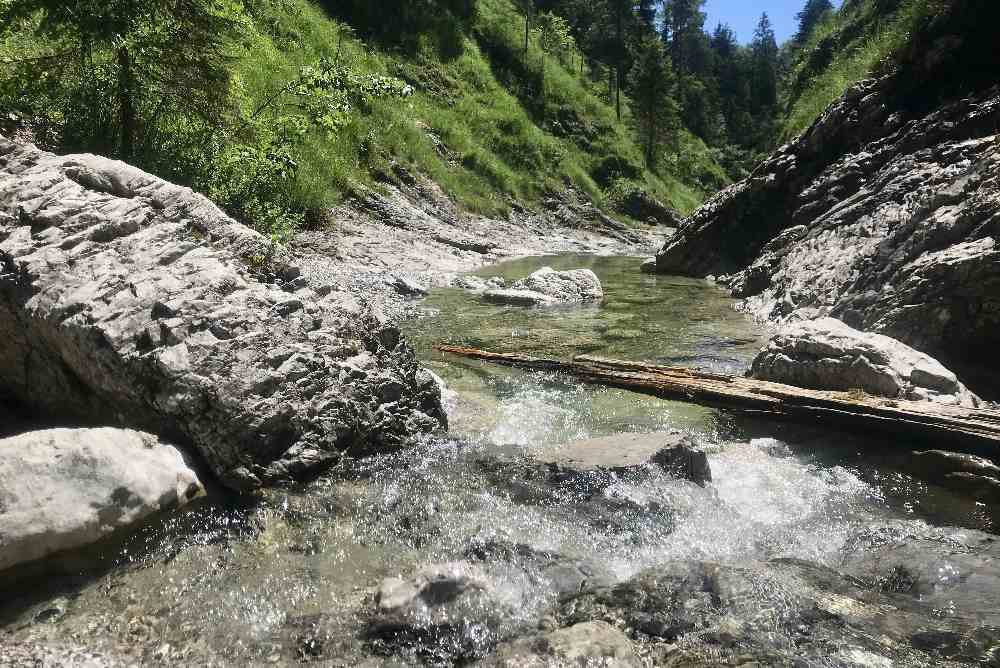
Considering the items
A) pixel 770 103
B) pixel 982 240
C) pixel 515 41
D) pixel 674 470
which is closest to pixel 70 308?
pixel 674 470

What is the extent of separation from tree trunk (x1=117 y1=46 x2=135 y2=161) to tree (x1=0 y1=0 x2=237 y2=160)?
0.01 metres

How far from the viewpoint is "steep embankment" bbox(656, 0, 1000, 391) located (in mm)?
8195

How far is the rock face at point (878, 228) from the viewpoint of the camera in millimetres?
8117

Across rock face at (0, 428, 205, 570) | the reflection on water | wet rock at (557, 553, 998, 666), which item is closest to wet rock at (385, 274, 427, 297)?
the reflection on water

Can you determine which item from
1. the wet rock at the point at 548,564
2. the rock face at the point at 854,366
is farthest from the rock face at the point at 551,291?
the wet rock at the point at 548,564

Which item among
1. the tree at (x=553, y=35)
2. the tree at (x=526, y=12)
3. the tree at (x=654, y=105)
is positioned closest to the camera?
the tree at (x=526, y=12)

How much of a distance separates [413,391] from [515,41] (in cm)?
4905

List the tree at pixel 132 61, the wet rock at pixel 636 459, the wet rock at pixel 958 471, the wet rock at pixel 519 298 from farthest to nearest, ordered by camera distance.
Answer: the wet rock at pixel 519 298
the tree at pixel 132 61
the wet rock at pixel 636 459
the wet rock at pixel 958 471

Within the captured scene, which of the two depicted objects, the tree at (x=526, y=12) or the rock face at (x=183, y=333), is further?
the tree at (x=526, y=12)

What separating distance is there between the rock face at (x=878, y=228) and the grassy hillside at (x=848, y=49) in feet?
6.21

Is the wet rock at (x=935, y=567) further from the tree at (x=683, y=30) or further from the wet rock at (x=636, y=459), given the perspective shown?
the tree at (x=683, y=30)

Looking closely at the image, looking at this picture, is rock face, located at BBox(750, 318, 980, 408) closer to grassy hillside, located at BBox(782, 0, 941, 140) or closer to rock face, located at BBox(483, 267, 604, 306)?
rock face, located at BBox(483, 267, 604, 306)

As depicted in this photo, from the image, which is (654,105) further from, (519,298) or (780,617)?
(780,617)

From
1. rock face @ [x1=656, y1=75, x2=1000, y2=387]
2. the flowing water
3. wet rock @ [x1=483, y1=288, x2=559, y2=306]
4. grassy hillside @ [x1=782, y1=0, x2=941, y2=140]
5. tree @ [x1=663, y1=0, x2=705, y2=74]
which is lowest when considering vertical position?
the flowing water
